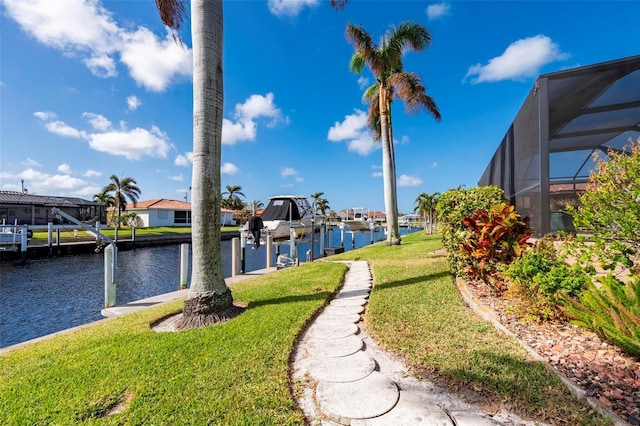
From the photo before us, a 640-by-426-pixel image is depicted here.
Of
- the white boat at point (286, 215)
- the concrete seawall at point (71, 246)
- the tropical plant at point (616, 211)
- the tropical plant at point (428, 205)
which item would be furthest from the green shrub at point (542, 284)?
the tropical plant at point (428, 205)

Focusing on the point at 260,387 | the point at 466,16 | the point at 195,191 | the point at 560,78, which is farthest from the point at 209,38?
the point at 466,16

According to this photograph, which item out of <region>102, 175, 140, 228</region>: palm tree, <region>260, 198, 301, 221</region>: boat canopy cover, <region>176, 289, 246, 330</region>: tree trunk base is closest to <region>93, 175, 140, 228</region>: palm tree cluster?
<region>102, 175, 140, 228</region>: palm tree

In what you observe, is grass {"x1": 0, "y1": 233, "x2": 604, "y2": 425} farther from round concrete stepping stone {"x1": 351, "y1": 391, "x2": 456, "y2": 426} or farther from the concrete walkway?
round concrete stepping stone {"x1": 351, "y1": 391, "x2": 456, "y2": 426}

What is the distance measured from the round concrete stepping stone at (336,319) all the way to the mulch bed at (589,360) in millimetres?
1762

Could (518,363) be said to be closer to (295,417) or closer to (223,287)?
(295,417)

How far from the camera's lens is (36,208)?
28156 millimetres

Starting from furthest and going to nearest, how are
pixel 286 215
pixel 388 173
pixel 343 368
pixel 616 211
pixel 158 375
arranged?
pixel 286 215, pixel 388 173, pixel 616 211, pixel 343 368, pixel 158 375

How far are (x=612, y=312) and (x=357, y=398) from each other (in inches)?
92.0

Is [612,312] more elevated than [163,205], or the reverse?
[163,205]

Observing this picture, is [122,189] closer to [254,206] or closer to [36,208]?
[36,208]

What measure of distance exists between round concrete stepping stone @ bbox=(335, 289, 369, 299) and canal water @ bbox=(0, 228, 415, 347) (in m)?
6.16

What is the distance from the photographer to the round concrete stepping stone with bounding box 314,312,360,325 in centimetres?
386

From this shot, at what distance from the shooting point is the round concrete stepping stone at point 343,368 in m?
2.51

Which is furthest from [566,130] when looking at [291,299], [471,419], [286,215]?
[286,215]
